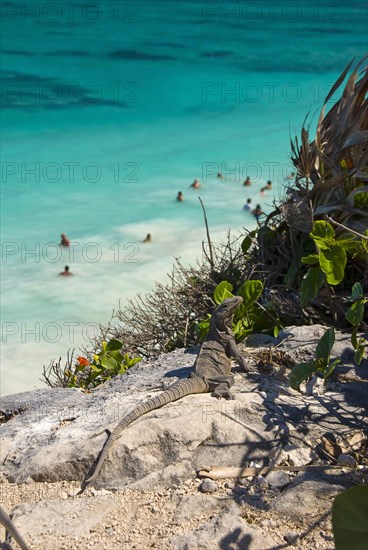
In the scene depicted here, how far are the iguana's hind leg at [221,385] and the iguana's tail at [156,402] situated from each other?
29mm

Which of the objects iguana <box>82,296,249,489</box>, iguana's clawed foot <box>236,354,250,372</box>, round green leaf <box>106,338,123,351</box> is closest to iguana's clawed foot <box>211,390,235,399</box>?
iguana <box>82,296,249,489</box>

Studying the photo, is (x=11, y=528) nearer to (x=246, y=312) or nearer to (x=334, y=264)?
(x=334, y=264)

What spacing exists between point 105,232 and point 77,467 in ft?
30.1

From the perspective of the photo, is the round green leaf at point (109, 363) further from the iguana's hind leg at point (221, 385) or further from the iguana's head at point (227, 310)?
the iguana's hind leg at point (221, 385)

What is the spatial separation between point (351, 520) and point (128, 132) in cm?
1533

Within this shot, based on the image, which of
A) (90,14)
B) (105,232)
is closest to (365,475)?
(105,232)

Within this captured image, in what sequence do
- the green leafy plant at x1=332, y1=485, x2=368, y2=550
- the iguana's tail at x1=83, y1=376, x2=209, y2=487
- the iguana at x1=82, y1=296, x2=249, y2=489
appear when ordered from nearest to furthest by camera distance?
the green leafy plant at x1=332, y1=485, x2=368, y2=550 < the iguana's tail at x1=83, y1=376, x2=209, y2=487 < the iguana at x1=82, y1=296, x2=249, y2=489

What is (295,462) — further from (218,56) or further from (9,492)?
(218,56)

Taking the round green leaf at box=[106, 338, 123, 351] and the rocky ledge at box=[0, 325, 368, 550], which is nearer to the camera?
the rocky ledge at box=[0, 325, 368, 550]

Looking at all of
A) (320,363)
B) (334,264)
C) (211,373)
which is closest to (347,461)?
(320,363)

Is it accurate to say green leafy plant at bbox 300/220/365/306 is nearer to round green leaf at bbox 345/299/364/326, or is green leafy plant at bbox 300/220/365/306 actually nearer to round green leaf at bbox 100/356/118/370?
round green leaf at bbox 345/299/364/326

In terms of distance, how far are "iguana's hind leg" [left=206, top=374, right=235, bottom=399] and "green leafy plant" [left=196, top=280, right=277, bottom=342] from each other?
628 mm

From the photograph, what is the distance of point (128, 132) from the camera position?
17016 millimetres

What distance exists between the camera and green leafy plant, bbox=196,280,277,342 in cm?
407
